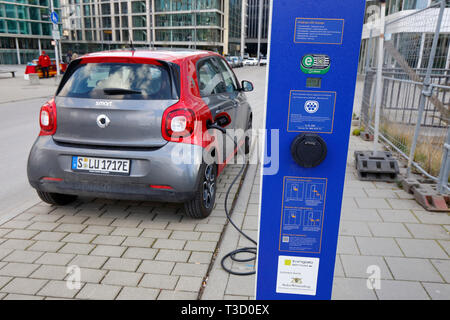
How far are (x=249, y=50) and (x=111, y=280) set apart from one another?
383 ft

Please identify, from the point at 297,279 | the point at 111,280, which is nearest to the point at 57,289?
the point at 111,280

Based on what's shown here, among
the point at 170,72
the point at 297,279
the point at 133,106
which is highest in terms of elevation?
the point at 170,72

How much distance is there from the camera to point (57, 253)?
10.9ft

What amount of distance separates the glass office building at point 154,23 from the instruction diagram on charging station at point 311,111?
73.2 m

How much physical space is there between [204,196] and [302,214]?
83.3 inches

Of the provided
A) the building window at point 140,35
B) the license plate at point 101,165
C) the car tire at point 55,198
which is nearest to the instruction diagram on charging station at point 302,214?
the license plate at point 101,165

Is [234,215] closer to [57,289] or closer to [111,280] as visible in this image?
[111,280]

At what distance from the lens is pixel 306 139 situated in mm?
A: 1834

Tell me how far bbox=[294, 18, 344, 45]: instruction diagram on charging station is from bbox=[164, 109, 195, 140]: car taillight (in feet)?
6.38

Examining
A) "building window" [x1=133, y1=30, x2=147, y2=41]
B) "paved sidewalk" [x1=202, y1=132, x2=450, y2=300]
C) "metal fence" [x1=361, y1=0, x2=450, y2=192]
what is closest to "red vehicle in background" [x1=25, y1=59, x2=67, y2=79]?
"metal fence" [x1=361, y1=0, x2=450, y2=192]

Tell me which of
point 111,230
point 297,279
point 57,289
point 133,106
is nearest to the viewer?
point 297,279

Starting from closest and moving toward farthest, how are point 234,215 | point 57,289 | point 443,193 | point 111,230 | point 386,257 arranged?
1. point 57,289
2. point 386,257
3. point 111,230
4. point 234,215
5. point 443,193

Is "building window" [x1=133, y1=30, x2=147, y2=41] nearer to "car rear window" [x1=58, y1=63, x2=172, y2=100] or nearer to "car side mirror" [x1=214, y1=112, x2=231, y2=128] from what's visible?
"car side mirror" [x1=214, y1=112, x2=231, y2=128]

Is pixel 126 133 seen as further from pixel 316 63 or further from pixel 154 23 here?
pixel 154 23
